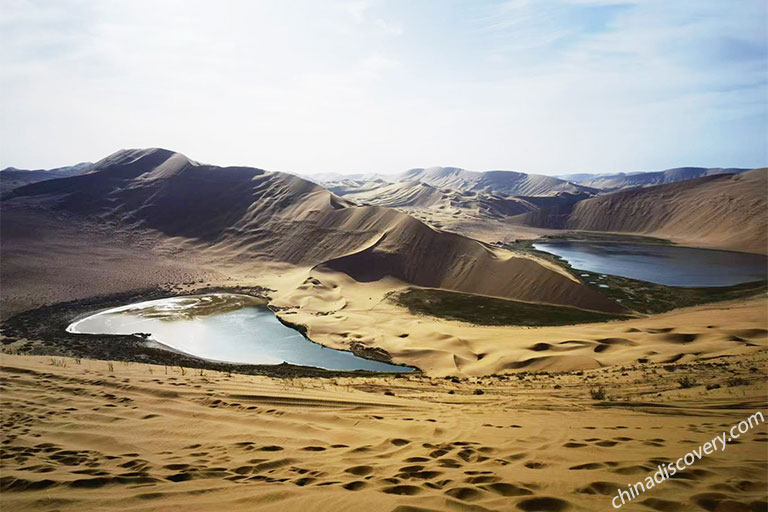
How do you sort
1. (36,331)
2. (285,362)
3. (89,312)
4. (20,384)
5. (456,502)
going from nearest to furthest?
(456,502)
(20,384)
(285,362)
(36,331)
(89,312)


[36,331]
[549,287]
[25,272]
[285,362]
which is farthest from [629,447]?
[25,272]

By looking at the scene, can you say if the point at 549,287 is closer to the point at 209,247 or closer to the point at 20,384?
the point at 20,384

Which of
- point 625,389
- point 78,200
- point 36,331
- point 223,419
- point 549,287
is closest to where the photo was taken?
point 223,419

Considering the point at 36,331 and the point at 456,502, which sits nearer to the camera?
the point at 456,502

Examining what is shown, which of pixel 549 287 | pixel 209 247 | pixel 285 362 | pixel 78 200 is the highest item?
pixel 78 200

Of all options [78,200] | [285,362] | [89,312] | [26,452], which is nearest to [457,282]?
[285,362]

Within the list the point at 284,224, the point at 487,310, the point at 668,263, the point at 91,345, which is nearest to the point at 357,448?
the point at 91,345

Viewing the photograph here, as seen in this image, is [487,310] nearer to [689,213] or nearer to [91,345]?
[91,345]

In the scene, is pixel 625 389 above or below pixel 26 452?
below
